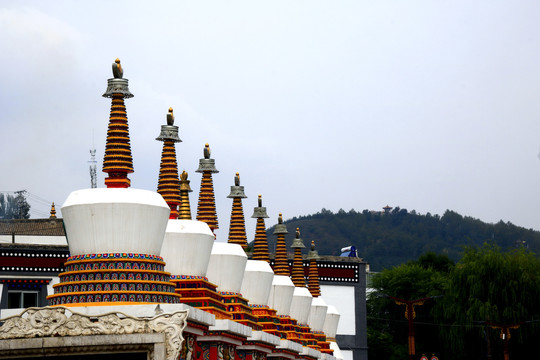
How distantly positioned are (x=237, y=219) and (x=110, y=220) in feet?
46.3

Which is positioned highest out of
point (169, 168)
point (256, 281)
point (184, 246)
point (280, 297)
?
point (169, 168)

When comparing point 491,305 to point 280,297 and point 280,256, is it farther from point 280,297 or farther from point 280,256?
point 280,297

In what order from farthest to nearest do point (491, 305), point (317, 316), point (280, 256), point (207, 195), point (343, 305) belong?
point (491, 305) < point (343, 305) < point (317, 316) < point (280, 256) < point (207, 195)

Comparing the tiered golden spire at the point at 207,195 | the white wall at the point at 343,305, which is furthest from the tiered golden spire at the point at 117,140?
the white wall at the point at 343,305

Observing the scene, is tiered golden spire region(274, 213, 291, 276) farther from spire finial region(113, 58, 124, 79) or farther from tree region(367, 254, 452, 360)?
tree region(367, 254, 452, 360)

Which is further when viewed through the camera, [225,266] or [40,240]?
[40,240]

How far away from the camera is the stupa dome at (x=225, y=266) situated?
30.7m

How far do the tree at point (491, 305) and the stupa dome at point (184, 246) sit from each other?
41472 mm

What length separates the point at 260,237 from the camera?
4250cm

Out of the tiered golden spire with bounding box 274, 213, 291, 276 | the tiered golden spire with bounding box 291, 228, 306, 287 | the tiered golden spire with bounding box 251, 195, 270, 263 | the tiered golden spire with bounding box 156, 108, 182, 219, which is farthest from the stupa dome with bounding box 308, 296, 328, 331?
the tiered golden spire with bounding box 156, 108, 182, 219

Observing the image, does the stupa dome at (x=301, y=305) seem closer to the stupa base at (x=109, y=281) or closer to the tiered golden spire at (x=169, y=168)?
the tiered golden spire at (x=169, y=168)

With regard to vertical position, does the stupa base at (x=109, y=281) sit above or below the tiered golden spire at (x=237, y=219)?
below

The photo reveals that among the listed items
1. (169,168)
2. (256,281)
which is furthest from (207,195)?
(169,168)

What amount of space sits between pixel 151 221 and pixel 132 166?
7.12 ft
